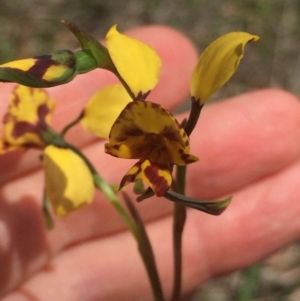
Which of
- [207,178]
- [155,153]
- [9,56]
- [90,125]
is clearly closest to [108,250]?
[207,178]

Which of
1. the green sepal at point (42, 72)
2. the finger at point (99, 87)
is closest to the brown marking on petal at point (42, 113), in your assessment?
the finger at point (99, 87)

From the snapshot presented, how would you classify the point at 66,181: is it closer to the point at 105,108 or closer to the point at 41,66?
the point at 105,108

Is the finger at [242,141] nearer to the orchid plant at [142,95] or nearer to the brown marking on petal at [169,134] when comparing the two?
the orchid plant at [142,95]

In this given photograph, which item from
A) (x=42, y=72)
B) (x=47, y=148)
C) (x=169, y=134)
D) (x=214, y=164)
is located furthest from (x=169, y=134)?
(x=214, y=164)

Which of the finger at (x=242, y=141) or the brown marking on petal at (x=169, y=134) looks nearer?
the brown marking on petal at (x=169, y=134)

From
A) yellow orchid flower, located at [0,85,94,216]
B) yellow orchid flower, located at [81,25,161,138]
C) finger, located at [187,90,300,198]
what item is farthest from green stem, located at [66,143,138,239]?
finger, located at [187,90,300,198]

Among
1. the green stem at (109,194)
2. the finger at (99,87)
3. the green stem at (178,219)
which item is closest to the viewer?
the green stem at (178,219)
